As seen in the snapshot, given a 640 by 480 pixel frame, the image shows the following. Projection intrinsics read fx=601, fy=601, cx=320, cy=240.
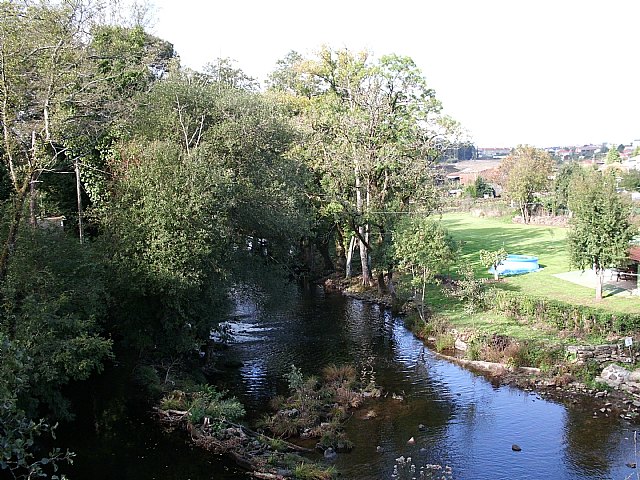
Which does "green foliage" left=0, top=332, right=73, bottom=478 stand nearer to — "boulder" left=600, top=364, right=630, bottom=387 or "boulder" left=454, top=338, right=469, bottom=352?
"boulder" left=600, top=364, right=630, bottom=387

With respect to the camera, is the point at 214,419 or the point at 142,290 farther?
the point at 142,290

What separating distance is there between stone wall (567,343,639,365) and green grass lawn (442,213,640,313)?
5.13 meters

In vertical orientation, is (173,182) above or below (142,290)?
above

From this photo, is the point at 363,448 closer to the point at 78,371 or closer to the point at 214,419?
A: the point at 214,419

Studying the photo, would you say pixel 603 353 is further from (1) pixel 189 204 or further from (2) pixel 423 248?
(1) pixel 189 204

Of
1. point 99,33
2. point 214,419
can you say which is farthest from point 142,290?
point 99,33

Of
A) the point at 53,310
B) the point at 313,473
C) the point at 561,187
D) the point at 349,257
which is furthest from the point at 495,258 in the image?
the point at 561,187

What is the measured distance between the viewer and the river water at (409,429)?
1747cm

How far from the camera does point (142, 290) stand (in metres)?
21.2

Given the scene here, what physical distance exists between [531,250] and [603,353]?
27.2m

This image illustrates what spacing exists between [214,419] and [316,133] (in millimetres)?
22854

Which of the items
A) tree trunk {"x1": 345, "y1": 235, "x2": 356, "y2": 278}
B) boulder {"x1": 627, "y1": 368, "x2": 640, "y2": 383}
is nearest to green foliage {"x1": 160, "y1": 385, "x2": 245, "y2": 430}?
boulder {"x1": 627, "y1": 368, "x2": 640, "y2": 383}

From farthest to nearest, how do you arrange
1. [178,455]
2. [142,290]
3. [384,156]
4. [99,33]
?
[384,156] < [99,33] < [142,290] < [178,455]

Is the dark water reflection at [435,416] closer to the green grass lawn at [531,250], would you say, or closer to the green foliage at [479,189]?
the green grass lawn at [531,250]
